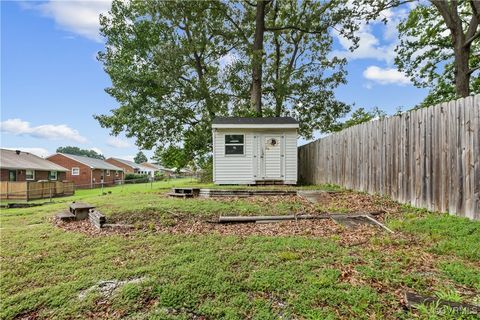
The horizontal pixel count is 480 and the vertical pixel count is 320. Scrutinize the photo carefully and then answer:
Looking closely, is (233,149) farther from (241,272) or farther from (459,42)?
(459,42)

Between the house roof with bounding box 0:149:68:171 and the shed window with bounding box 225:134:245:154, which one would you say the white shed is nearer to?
the shed window with bounding box 225:134:245:154

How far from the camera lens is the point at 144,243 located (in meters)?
4.14

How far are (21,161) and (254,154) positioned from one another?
24.6 m

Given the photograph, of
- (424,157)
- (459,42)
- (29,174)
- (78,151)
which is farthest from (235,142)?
(78,151)

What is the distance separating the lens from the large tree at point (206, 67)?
15.5 meters

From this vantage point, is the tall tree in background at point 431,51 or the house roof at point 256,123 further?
the tall tree in background at point 431,51

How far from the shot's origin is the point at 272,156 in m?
11.2

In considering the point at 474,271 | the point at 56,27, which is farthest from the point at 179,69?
the point at 474,271

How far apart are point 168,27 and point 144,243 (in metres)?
15.8

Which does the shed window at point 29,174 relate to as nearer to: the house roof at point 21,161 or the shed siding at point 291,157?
the house roof at point 21,161

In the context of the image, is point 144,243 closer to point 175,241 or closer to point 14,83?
point 175,241

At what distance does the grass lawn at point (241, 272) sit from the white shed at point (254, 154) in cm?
622

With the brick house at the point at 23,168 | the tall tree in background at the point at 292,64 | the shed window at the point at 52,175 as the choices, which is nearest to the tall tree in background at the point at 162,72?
the tall tree in background at the point at 292,64

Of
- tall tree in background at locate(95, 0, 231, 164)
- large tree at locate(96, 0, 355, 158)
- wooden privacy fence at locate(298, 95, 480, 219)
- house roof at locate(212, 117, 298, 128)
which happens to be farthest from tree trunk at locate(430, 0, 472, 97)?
tall tree in background at locate(95, 0, 231, 164)
